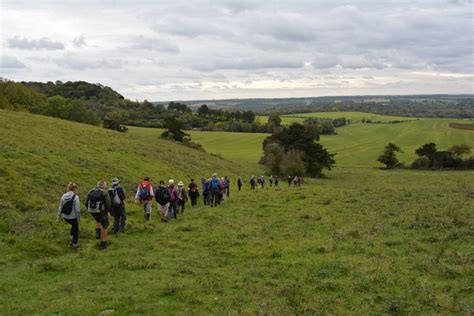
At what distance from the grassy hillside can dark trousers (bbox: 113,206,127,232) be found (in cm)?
6693

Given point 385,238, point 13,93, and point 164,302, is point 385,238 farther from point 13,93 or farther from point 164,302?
point 13,93

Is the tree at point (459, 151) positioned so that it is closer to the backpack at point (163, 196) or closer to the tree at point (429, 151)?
the tree at point (429, 151)

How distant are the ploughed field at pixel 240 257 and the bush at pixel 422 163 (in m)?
63.5

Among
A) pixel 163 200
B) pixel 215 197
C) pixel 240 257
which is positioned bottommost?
pixel 215 197

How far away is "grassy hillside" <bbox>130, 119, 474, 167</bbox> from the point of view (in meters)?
93.7

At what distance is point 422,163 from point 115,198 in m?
79.9

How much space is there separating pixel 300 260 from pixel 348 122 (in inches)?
6803

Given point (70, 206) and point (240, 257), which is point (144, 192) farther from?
point (240, 257)

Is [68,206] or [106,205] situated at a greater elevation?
[68,206]

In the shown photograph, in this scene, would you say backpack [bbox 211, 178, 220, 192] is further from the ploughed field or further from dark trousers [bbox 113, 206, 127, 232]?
dark trousers [bbox 113, 206, 127, 232]

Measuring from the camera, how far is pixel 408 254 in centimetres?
1225

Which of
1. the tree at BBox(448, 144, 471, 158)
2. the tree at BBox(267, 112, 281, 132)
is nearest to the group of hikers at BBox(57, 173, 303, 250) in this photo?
the tree at BBox(448, 144, 471, 158)

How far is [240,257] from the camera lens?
12.2 metres

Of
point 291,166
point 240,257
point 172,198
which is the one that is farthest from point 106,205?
point 291,166
